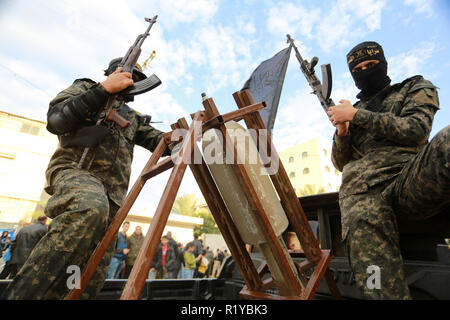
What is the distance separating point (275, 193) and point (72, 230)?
4.16 ft

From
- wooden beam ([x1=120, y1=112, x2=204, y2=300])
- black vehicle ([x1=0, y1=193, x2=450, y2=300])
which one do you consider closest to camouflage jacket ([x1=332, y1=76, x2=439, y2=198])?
black vehicle ([x1=0, y1=193, x2=450, y2=300])

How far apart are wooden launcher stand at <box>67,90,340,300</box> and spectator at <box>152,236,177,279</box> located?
604cm

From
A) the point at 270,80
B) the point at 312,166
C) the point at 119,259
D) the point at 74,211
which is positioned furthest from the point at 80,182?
the point at 312,166

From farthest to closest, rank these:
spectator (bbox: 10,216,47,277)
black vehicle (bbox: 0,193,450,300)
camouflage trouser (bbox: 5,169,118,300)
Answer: spectator (bbox: 10,216,47,277) < black vehicle (bbox: 0,193,450,300) < camouflage trouser (bbox: 5,169,118,300)

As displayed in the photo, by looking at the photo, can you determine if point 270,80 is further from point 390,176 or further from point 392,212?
point 392,212

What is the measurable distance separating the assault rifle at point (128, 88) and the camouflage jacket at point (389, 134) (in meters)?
1.92

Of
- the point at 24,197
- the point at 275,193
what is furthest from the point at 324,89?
the point at 24,197

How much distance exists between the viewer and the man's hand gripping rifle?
8.10 ft

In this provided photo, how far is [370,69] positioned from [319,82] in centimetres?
66

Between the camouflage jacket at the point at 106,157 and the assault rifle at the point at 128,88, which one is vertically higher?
the assault rifle at the point at 128,88

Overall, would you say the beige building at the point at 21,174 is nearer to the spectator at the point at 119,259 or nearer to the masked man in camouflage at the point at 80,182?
the spectator at the point at 119,259

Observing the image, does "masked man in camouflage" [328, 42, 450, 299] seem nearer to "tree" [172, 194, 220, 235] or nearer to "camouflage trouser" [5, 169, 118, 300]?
"camouflage trouser" [5, 169, 118, 300]

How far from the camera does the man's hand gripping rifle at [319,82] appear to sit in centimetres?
247

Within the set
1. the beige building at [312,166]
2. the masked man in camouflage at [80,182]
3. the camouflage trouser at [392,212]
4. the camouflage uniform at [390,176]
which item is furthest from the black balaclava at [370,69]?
the beige building at [312,166]
